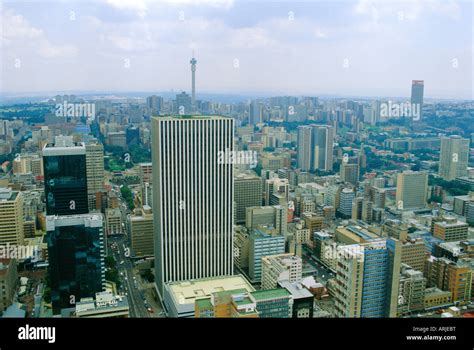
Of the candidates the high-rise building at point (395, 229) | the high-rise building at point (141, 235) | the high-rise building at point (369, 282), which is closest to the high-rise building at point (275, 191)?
the high-rise building at point (395, 229)

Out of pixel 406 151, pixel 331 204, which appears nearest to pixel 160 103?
pixel 331 204

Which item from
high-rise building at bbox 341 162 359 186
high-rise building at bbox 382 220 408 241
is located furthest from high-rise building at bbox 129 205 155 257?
high-rise building at bbox 341 162 359 186

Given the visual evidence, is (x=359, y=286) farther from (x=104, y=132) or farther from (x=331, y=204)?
(x=104, y=132)

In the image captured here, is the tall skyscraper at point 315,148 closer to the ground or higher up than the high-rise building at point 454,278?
higher up

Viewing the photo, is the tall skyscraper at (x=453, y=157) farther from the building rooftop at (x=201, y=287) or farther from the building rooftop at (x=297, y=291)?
the building rooftop at (x=201, y=287)

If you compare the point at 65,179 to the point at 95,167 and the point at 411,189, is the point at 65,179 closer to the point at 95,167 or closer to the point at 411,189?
the point at 95,167

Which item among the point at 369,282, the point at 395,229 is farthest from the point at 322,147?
the point at 369,282
